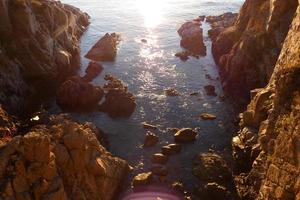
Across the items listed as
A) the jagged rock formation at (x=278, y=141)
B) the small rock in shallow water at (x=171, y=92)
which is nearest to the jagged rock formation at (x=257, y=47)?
the small rock in shallow water at (x=171, y=92)

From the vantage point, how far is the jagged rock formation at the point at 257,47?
2406 inches

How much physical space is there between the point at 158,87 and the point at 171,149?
22.5 metres

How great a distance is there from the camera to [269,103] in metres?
50.8

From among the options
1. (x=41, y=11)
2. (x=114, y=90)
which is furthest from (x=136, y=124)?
(x=41, y=11)

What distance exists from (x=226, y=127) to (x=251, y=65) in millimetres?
15452

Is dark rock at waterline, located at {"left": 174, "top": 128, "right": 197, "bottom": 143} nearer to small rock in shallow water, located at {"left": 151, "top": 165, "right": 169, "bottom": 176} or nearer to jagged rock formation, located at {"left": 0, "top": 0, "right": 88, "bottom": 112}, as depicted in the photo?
small rock in shallow water, located at {"left": 151, "top": 165, "right": 169, "bottom": 176}

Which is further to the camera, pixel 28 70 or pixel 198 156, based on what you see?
pixel 28 70

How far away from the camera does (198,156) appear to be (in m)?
52.2

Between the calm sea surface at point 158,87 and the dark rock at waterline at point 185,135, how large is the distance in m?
0.92

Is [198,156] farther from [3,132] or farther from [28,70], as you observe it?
[28,70]

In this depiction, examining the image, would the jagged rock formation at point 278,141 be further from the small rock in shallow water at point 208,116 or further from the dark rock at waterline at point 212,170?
the small rock in shallow water at point 208,116

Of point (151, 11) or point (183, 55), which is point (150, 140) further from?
point (151, 11)

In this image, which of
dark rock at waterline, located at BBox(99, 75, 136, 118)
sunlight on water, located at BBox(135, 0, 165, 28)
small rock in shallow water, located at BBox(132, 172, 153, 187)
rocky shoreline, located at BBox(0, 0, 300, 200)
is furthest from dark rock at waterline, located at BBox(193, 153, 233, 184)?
sunlight on water, located at BBox(135, 0, 165, 28)

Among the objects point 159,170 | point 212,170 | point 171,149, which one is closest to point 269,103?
point 212,170
